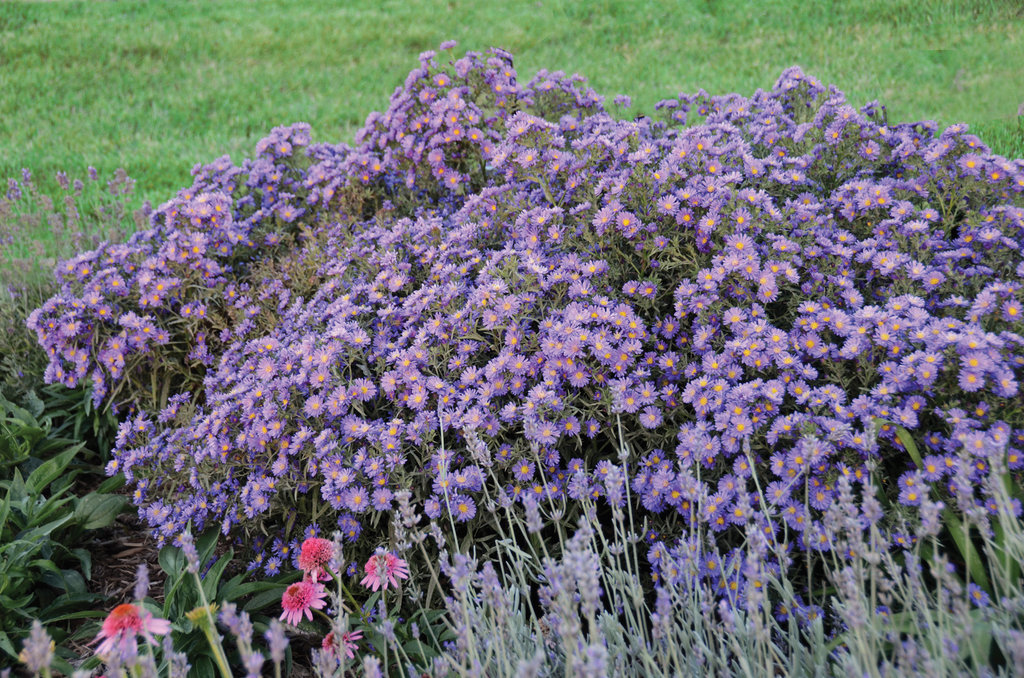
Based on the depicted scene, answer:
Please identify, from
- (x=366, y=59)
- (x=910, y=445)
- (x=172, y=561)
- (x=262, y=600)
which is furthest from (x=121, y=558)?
(x=366, y=59)

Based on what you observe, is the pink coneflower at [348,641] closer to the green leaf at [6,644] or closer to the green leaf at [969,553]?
the green leaf at [6,644]

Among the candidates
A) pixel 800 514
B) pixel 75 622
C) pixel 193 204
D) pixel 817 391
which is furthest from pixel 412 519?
pixel 193 204

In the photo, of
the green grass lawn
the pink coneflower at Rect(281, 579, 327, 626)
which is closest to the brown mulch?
the pink coneflower at Rect(281, 579, 327, 626)

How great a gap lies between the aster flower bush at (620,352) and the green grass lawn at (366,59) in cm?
300

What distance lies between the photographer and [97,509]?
2.97 meters

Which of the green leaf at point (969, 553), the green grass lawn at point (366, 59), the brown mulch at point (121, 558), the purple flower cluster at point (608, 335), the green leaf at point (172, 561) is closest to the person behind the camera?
the green leaf at point (969, 553)

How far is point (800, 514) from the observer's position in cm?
207

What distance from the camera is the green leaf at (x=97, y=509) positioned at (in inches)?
115

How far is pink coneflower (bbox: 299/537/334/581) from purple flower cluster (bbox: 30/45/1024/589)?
192 mm

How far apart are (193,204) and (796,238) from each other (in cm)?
263

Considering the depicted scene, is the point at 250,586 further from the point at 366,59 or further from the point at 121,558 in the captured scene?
the point at 366,59

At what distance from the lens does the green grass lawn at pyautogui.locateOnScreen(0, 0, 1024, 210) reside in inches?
261

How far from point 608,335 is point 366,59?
7.84 metres

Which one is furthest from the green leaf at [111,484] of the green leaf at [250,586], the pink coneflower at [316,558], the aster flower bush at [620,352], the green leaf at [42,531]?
the pink coneflower at [316,558]
